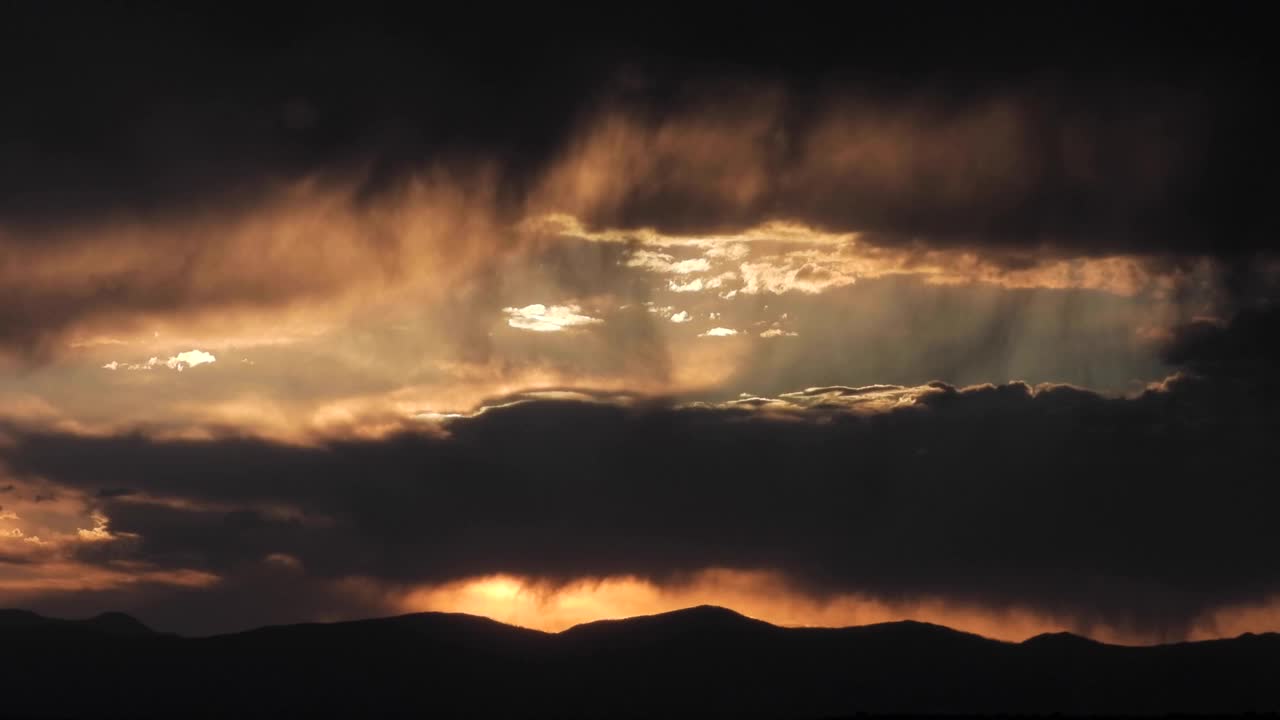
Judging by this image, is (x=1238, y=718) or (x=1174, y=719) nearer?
(x=1238, y=718)

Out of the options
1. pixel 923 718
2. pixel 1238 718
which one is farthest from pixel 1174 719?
pixel 923 718

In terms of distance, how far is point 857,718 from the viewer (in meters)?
128

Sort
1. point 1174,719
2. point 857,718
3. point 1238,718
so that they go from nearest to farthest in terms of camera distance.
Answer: point 1238,718 < point 1174,719 < point 857,718

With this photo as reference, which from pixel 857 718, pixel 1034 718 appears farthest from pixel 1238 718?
pixel 857 718

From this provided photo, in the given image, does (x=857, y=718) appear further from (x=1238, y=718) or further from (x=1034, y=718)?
(x=1238, y=718)

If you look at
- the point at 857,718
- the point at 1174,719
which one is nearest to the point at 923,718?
the point at 857,718

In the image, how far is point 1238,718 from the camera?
111 meters

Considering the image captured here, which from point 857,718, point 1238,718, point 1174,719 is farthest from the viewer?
point 857,718

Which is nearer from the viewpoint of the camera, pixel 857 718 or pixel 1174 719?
pixel 1174 719

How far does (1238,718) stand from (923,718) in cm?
2687

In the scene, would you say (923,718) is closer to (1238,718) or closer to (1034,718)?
(1034,718)

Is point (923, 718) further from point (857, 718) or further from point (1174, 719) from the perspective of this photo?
point (1174, 719)

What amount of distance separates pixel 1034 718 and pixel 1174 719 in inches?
500

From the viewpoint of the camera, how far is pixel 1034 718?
12438 cm
